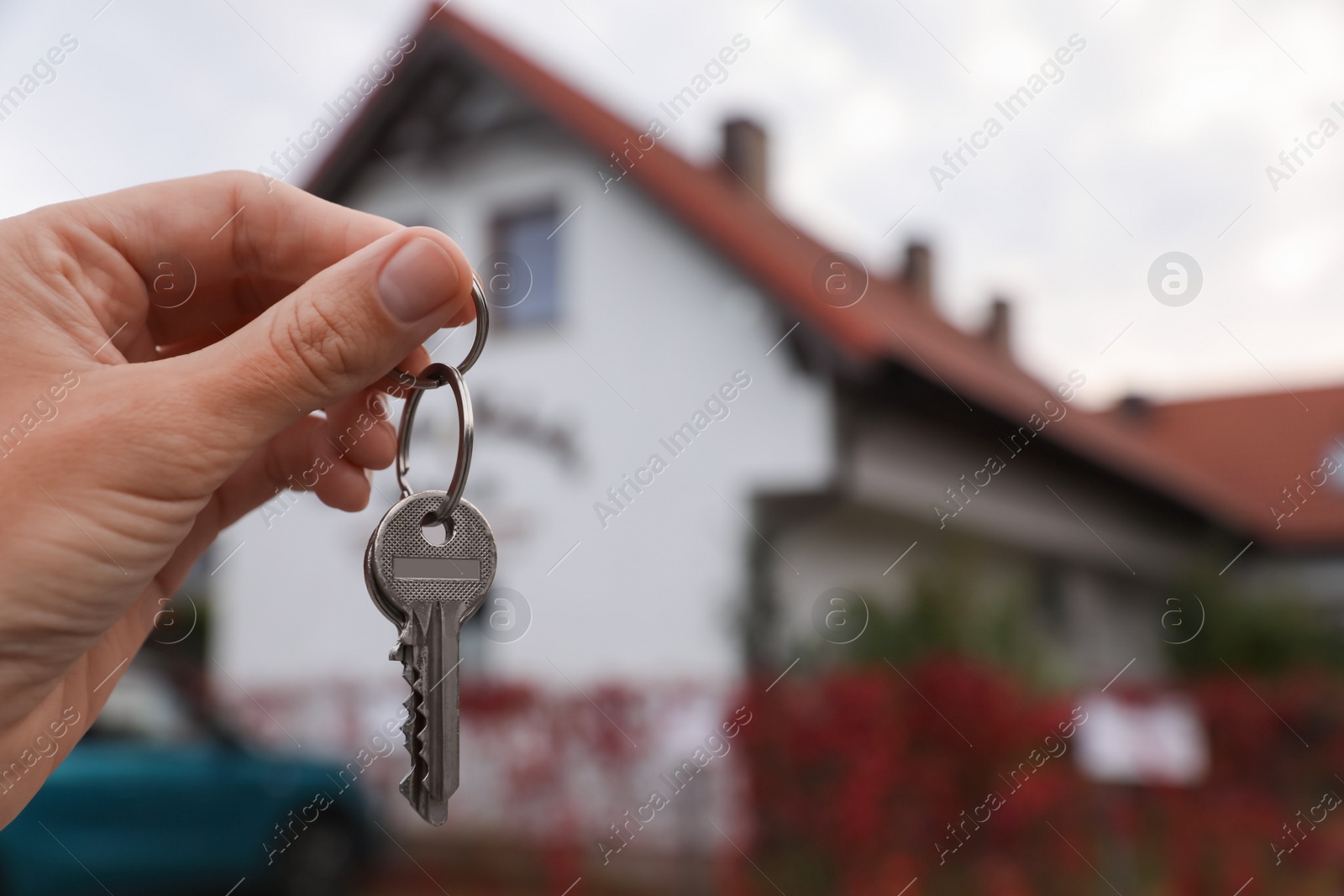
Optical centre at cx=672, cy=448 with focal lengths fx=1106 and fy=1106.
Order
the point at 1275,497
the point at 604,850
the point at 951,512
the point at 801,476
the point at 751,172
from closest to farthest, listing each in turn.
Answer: the point at 604,850 → the point at 801,476 → the point at 951,512 → the point at 751,172 → the point at 1275,497

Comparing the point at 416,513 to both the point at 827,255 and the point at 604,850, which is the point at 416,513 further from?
the point at 827,255

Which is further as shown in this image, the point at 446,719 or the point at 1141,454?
the point at 1141,454

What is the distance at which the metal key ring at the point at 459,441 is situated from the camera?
46.5 inches

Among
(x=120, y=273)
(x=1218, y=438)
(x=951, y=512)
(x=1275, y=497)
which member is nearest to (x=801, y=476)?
(x=951, y=512)

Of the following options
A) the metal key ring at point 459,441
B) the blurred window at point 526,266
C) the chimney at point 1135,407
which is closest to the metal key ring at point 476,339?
the metal key ring at point 459,441

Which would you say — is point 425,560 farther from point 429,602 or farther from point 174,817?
point 174,817

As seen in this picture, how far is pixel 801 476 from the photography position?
29.8ft

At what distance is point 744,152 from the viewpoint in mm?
13516

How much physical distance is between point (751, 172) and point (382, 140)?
4434 mm

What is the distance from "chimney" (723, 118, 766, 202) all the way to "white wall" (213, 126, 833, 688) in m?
3.26

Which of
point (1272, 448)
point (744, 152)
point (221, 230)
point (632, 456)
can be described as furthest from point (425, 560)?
point (1272, 448)

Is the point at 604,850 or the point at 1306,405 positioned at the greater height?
the point at 1306,405

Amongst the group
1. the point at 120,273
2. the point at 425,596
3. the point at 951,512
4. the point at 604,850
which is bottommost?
the point at 604,850

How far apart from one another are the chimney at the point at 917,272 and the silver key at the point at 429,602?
18.2m
